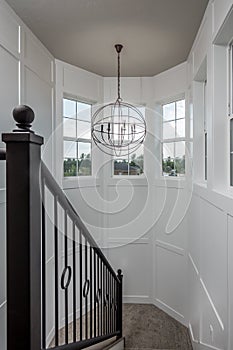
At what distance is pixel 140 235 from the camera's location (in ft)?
16.2

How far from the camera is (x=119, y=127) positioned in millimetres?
4789

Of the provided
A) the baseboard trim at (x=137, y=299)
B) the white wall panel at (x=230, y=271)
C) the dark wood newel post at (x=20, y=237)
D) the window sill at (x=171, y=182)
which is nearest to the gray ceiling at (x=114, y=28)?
the window sill at (x=171, y=182)

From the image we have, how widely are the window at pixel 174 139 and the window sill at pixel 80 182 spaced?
990 millimetres

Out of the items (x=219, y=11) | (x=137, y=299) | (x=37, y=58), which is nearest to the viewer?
(x=219, y=11)

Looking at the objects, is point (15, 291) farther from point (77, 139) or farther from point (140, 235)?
point (140, 235)

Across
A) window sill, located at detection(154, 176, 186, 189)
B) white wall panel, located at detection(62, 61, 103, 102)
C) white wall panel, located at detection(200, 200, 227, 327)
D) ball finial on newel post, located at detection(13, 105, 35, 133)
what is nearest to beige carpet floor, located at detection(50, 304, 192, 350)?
white wall panel, located at detection(200, 200, 227, 327)

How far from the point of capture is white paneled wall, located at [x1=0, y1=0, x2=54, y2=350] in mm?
2656

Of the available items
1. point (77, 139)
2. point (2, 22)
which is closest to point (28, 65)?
point (2, 22)

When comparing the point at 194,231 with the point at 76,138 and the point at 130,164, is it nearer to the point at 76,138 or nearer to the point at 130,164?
the point at 130,164

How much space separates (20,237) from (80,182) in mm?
3362

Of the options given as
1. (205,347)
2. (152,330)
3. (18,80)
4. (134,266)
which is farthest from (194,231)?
(18,80)

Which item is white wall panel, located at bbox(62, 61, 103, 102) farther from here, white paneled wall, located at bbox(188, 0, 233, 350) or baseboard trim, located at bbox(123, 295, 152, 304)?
baseboard trim, located at bbox(123, 295, 152, 304)

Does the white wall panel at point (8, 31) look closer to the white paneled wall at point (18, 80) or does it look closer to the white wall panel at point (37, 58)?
the white paneled wall at point (18, 80)

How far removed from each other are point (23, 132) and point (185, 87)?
3.38m
